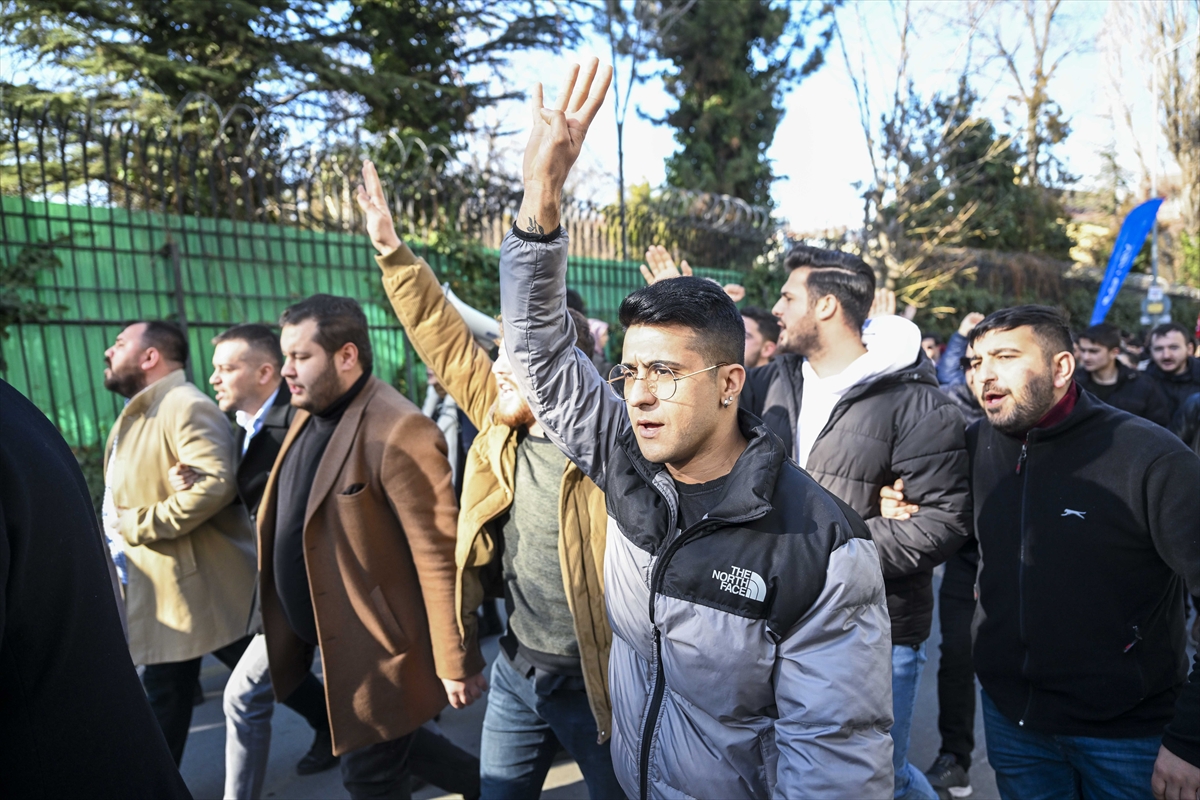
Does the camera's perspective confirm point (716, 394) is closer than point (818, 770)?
No

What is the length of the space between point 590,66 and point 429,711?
225cm

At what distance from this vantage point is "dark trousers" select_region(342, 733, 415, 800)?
2.79 metres

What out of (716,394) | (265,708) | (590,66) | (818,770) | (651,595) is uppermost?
(590,66)

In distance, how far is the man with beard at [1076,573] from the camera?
2188 mm

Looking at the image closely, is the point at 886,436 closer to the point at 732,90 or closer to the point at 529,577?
the point at 529,577

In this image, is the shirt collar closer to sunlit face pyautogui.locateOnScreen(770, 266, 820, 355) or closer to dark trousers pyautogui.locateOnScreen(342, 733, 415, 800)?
dark trousers pyautogui.locateOnScreen(342, 733, 415, 800)

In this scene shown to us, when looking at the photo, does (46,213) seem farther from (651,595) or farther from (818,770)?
(818,770)

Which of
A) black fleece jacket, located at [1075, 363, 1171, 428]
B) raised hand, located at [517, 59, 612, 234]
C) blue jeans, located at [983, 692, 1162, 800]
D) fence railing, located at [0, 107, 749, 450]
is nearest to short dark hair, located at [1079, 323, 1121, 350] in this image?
black fleece jacket, located at [1075, 363, 1171, 428]

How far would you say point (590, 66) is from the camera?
1884 millimetres

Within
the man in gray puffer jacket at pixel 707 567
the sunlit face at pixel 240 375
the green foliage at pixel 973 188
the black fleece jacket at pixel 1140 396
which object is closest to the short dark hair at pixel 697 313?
the man in gray puffer jacket at pixel 707 567

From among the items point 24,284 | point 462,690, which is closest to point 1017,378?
point 462,690

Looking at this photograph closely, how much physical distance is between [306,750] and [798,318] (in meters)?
3.23

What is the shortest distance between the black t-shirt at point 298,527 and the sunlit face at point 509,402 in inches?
28.3

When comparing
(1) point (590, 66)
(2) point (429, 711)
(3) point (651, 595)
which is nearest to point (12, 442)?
(3) point (651, 595)
